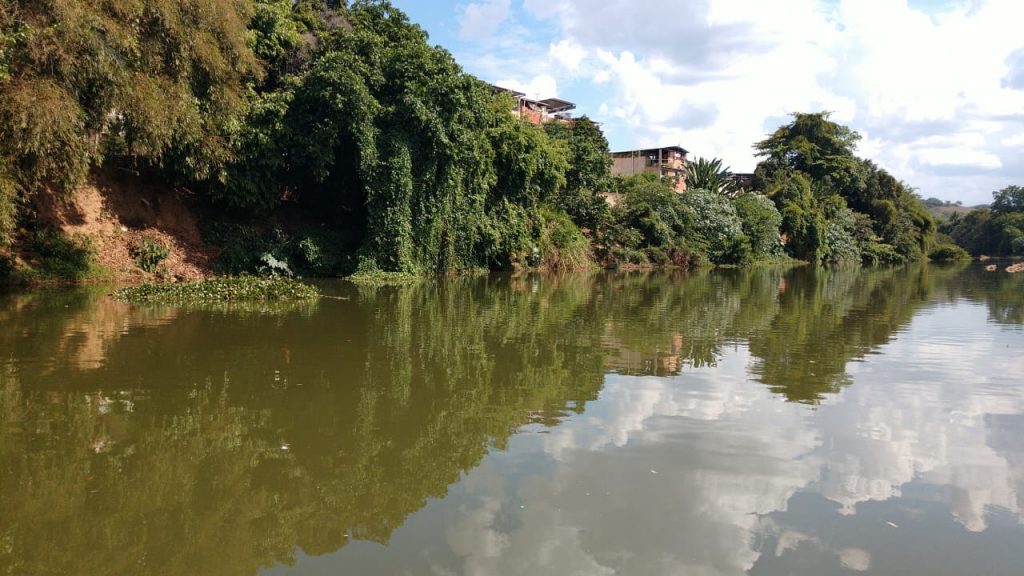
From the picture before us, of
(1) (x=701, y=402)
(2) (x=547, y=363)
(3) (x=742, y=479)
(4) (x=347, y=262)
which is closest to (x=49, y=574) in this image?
(3) (x=742, y=479)

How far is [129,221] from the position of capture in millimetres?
21781

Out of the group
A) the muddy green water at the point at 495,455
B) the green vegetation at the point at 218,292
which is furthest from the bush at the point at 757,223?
the green vegetation at the point at 218,292

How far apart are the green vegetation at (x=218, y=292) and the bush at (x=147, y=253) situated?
4.62m

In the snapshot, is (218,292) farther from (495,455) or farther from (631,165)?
(631,165)

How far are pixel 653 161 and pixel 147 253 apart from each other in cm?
4993

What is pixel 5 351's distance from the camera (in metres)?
9.12

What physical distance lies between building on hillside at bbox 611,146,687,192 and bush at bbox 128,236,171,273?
150ft

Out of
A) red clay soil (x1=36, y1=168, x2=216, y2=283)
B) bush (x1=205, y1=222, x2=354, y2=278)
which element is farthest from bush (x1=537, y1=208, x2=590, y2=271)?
red clay soil (x1=36, y1=168, x2=216, y2=283)

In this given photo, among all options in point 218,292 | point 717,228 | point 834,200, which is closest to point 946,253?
point 834,200

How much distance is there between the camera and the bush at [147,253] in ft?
67.5

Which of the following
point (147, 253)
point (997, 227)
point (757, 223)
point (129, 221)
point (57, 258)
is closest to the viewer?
point (57, 258)

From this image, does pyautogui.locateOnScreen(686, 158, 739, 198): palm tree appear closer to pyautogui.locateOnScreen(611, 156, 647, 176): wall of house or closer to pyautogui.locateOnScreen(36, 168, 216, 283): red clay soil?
pyautogui.locateOnScreen(611, 156, 647, 176): wall of house

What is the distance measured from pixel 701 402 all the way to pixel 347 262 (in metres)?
19.6

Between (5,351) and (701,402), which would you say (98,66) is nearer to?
(5,351)
